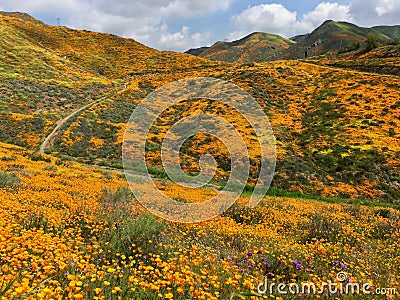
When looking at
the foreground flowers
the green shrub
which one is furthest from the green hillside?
the foreground flowers

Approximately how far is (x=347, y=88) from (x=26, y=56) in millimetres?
56510

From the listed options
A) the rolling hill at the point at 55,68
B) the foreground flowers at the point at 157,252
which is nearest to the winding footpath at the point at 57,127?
the rolling hill at the point at 55,68

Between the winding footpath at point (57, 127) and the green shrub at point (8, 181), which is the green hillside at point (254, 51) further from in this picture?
the green shrub at point (8, 181)

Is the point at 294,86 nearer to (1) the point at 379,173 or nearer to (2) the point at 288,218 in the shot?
(1) the point at 379,173

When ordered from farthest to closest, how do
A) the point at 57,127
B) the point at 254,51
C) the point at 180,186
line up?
the point at 254,51 < the point at 57,127 < the point at 180,186

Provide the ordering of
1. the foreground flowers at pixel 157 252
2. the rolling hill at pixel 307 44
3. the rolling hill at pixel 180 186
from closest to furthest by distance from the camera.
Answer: the foreground flowers at pixel 157 252, the rolling hill at pixel 180 186, the rolling hill at pixel 307 44

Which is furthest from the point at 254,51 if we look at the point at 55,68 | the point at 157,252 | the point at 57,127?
the point at 157,252

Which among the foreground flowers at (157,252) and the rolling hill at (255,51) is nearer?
the foreground flowers at (157,252)

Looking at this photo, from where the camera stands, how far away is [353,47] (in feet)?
250

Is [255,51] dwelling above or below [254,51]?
below

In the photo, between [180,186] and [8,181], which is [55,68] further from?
[8,181]

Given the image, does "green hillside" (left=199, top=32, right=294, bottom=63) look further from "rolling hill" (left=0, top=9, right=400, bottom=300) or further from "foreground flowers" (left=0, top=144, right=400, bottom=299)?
"foreground flowers" (left=0, top=144, right=400, bottom=299)

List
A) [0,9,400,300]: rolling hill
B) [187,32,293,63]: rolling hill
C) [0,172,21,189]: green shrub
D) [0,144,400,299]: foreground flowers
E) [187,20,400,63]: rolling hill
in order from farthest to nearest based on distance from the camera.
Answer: [187,32,293,63]: rolling hill
[187,20,400,63]: rolling hill
[0,172,21,189]: green shrub
[0,9,400,300]: rolling hill
[0,144,400,299]: foreground flowers

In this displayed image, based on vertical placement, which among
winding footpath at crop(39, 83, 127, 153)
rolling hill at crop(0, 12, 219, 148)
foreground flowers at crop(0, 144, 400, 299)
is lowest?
foreground flowers at crop(0, 144, 400, 299)
